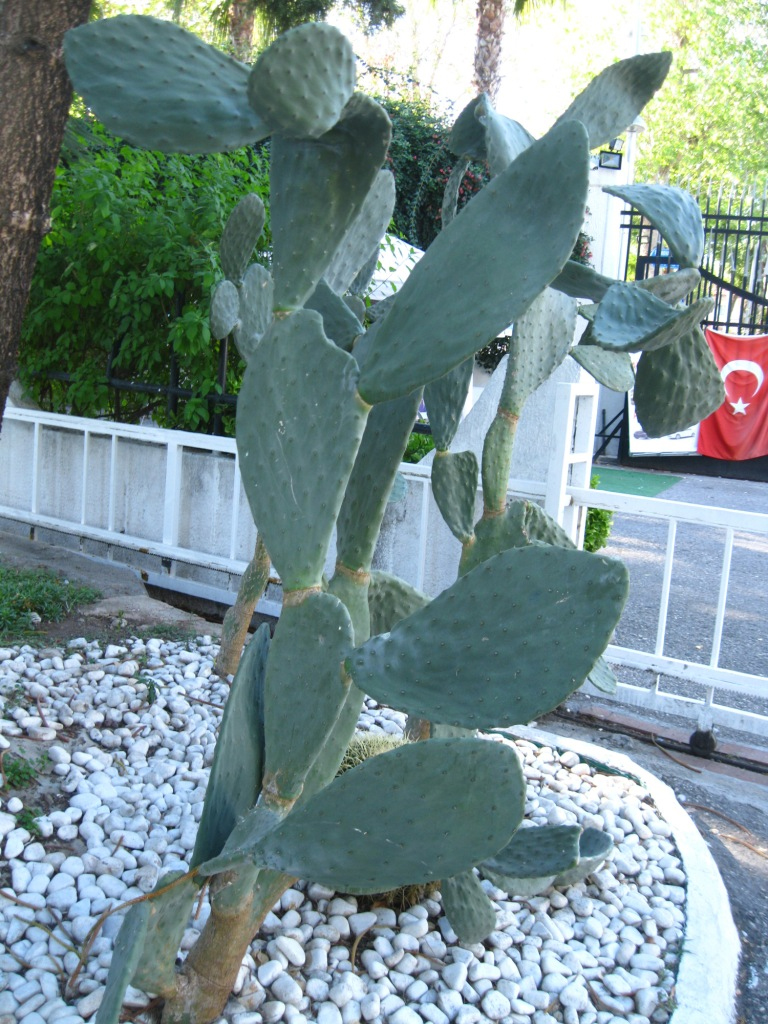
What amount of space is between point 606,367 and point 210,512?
121 inches

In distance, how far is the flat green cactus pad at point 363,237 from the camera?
7.72 ft

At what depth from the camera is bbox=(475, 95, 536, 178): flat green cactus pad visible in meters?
1.93

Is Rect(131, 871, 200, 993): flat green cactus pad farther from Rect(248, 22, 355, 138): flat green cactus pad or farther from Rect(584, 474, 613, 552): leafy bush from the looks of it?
Rect(584, 474, 613, 552): leafy bush

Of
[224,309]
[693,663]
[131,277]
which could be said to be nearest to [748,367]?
[131,277]

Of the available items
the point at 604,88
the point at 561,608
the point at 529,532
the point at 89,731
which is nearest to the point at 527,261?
the point at 561,608

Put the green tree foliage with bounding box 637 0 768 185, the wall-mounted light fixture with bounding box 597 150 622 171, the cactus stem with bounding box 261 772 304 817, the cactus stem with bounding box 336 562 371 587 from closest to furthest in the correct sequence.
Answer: the cactus stem with bounding box 261 772 304 817 → the cactus stem with bounding box 336 562 371 587 → the wall-mounted light fixture with bounding box 597 150 622 171 → the green tree foliage with bounding box 637 0 768 185

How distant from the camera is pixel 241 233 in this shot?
3230mm

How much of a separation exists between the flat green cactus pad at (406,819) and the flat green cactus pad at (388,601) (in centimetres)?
89

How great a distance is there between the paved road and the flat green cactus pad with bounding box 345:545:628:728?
161 inches

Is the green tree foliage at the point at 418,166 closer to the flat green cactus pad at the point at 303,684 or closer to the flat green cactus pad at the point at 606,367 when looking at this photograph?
the flat green cactus pad at the point at 606,367

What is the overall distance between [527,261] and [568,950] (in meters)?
1.60

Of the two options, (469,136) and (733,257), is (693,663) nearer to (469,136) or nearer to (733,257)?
(469,136)

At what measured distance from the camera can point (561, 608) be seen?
1393mm

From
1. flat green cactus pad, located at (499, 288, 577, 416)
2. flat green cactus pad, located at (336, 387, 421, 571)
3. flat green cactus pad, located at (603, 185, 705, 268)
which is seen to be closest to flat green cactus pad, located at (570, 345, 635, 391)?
flat green cactus pad, located at (499, 288, 577, 416)
